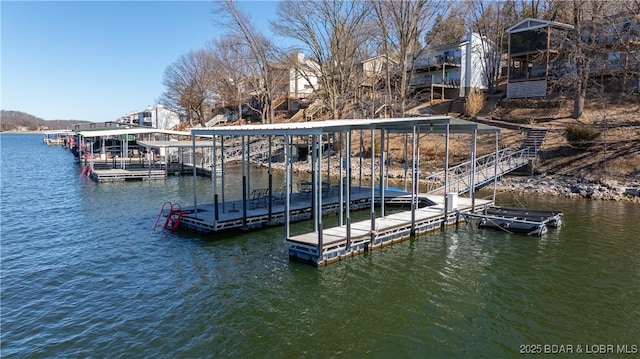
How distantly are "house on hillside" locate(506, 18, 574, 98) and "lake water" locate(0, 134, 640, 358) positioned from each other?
24.8 meters

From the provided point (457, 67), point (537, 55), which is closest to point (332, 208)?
point (537, 55)

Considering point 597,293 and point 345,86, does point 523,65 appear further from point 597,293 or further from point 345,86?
point 597,293

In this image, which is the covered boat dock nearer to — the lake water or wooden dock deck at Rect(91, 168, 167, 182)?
the lake water

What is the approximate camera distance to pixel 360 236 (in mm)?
16172

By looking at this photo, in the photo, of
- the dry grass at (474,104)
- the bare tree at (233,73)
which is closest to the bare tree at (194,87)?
the bare tree at (233,73)

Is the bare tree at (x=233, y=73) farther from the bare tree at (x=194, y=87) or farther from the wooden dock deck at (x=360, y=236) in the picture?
the wooden dock deck at (x=360, y=236)

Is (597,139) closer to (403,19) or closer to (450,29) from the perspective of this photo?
(403,19)

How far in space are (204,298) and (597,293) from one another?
11.1m

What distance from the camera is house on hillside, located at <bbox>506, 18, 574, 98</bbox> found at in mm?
40875

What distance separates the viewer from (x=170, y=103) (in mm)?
83125

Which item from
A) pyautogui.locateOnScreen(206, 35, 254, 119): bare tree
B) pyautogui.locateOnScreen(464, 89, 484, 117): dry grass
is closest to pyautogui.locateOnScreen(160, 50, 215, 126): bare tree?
pyautogui.locateOnScreen(206, 35, 254, 119): bare tree

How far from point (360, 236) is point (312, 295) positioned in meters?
3.97

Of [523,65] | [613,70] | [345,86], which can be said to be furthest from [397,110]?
[613,70]

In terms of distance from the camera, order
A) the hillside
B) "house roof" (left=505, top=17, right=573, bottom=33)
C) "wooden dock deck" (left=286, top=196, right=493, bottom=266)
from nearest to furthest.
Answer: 1. "wooden dock deck" (left=286, top=196, right=493, bottom=266)
2. the hillside
3. "house roof" (left=505, top=17, right=573, bottom=33)
